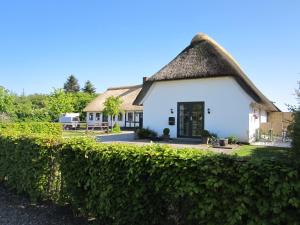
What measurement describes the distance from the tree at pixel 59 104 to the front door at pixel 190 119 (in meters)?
28.1

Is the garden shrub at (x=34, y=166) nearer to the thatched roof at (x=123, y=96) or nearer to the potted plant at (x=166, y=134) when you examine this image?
the potted plant at (x=166, y=134)

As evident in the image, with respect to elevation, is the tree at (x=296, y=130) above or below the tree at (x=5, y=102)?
below

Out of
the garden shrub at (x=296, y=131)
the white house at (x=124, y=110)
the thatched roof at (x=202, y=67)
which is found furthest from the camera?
the white house at (x=124, y=110)

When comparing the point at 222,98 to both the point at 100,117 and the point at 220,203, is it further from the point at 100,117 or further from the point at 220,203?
the point at 100,117

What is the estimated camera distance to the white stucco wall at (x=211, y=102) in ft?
63.6

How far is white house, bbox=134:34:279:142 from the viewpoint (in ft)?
63.6

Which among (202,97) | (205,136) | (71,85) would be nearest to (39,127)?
(205,136)

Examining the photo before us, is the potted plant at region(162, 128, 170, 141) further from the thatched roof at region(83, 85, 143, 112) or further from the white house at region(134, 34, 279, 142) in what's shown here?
the thatched roof at region(83, 85, 143, 112)

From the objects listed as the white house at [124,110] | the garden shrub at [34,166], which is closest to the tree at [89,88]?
the white house at [124,110]

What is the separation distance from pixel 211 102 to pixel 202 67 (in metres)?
2.62

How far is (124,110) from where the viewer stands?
39812 millimetres

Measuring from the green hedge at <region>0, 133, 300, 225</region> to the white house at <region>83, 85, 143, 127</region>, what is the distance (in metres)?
31.5

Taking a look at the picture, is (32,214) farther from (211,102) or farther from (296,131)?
(211,102)

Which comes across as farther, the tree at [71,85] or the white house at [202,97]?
the tree at [71,85]
